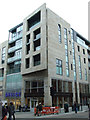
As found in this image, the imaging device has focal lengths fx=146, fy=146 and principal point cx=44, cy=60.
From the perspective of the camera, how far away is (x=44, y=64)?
983 inches

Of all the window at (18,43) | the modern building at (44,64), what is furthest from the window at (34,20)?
the window at (18,43)

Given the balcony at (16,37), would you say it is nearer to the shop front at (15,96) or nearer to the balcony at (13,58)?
the balcony at (13,58)

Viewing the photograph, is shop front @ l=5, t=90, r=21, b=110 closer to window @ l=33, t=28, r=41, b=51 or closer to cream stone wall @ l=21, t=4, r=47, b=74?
cream stone wall @ l=21, t=4, r=47, b=74

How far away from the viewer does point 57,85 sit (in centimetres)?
2653

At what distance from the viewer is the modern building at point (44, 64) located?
2572 cm

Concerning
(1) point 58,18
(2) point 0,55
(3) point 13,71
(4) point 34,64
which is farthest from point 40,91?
(2) point 0,55

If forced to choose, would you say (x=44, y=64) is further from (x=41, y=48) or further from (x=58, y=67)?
(x=58, y=67)

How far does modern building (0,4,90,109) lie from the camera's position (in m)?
25.7

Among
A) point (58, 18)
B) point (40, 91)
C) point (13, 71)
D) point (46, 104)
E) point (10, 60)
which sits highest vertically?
point (58, 18)

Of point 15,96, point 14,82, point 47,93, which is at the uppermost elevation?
point 14,82

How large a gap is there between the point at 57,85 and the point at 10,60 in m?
15.0

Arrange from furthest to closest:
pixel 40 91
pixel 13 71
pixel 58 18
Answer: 1. pixel 13 71
2. pixel 58 18
3. pixel 40 91

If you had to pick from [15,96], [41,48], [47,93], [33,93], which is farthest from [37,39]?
[15,96]

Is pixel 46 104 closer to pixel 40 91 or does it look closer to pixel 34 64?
pixel 40 91
